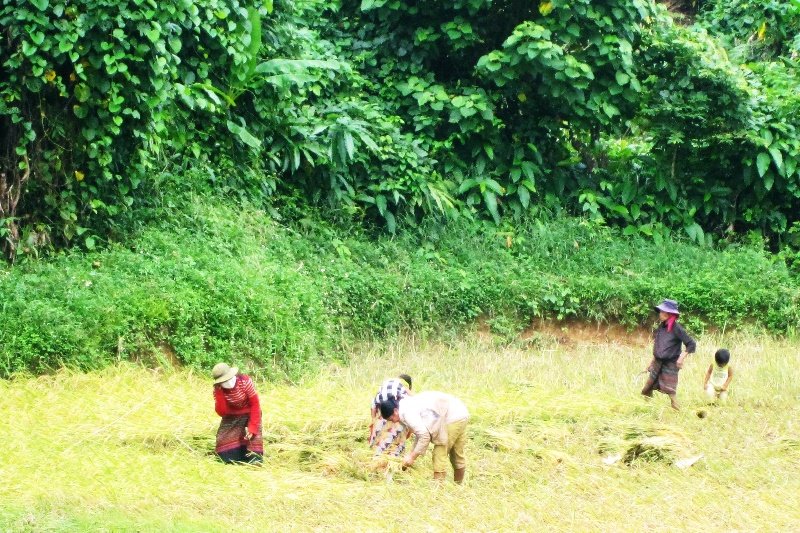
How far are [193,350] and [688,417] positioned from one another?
4.79m

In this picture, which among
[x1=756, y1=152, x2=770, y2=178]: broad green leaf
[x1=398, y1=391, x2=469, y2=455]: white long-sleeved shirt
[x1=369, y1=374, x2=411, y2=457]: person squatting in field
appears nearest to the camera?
[x1=398, y1=391, x2=469, y2=455]: white long-sleeved shirt

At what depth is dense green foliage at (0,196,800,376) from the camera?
10.8 m

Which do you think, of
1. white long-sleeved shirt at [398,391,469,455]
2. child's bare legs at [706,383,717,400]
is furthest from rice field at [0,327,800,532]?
white long-sleeved shirt at [398,391,469,455]

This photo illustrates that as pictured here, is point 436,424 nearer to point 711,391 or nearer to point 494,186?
point 711,391

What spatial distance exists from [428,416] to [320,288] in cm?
558

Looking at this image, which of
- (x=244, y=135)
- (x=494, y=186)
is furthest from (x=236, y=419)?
(x=494, y=186)

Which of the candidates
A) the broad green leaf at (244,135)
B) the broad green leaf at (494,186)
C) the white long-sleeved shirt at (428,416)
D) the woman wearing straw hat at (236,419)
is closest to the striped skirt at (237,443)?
the woman wearing straw hat at (236,419)

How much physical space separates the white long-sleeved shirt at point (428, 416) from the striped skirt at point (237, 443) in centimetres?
127

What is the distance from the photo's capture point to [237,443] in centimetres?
852

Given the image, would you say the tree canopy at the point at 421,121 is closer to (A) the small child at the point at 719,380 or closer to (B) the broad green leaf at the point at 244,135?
Answer: (B) the broad green leaf at the point at 244,135

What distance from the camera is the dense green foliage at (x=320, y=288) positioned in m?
10.8

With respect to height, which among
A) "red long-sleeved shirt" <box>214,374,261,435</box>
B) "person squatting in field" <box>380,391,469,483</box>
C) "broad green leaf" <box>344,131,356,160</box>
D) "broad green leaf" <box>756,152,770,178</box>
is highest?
"broad green leaf" <box>756,152,770,178</box>

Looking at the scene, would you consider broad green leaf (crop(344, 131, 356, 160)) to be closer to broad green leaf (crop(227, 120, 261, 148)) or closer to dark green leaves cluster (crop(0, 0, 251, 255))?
broad green leaf (crop(227, 120, 261, 148))

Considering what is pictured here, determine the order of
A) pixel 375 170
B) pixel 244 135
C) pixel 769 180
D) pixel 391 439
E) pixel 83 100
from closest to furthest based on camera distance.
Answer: pixel 391 439 → pixel 83 100 → pixel 244 135 → pixel 375 170 → pixel 769 180
